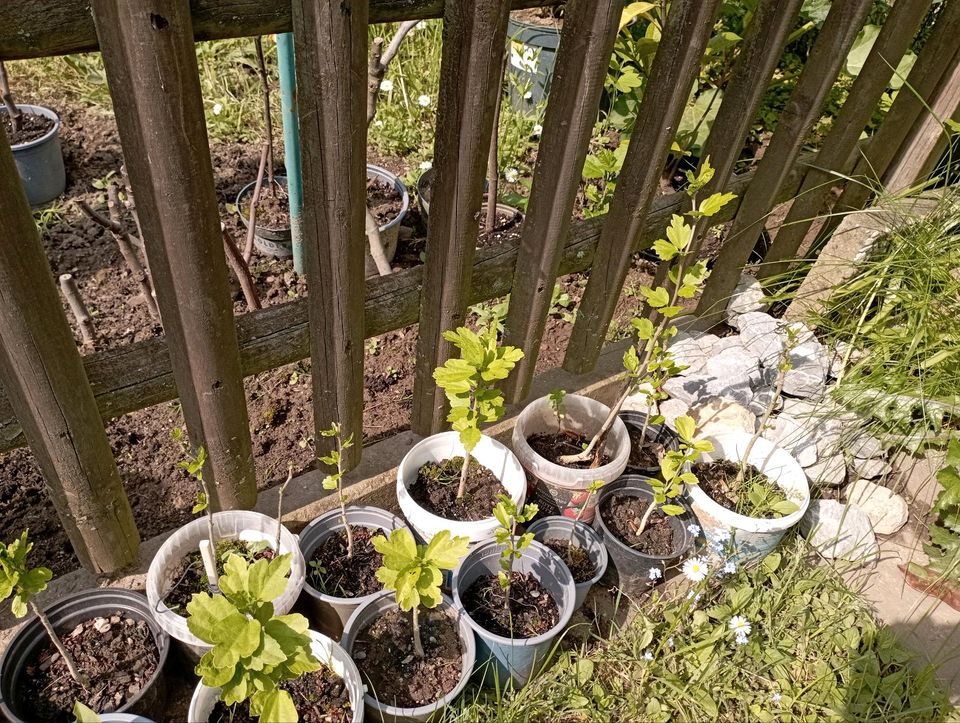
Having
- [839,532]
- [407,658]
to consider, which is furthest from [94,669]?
[839,532]

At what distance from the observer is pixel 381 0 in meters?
1.48

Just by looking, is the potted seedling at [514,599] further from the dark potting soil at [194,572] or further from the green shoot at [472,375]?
the dark potting soil at [194,572]

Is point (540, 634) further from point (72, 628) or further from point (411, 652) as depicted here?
point (72, 628)

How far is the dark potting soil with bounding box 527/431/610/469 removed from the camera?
231cm

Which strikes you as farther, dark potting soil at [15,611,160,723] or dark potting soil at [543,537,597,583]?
dark potting soil at [543,537,597,583]

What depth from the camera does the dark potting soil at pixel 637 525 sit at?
2.19 metres

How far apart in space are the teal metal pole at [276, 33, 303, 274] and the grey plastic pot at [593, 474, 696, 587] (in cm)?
135

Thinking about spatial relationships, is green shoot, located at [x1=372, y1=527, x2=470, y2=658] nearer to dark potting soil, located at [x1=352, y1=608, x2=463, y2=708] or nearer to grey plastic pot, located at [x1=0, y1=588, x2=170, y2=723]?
dark potting soil, located at [x1=352, y1=608, x2=463, y2=708]

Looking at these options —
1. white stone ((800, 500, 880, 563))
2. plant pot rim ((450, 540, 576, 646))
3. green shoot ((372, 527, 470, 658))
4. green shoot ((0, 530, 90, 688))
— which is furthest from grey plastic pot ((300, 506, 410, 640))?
white stone ((800, 500, 880, 563))

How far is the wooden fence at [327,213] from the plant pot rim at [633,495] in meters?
0.44

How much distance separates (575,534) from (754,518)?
0.55 m

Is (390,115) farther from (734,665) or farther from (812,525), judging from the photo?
(734,665)

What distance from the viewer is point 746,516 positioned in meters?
2.22

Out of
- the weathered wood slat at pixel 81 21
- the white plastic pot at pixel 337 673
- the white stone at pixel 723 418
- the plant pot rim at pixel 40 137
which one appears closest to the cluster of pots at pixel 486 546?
the white plastic pot at pixel 337 673
